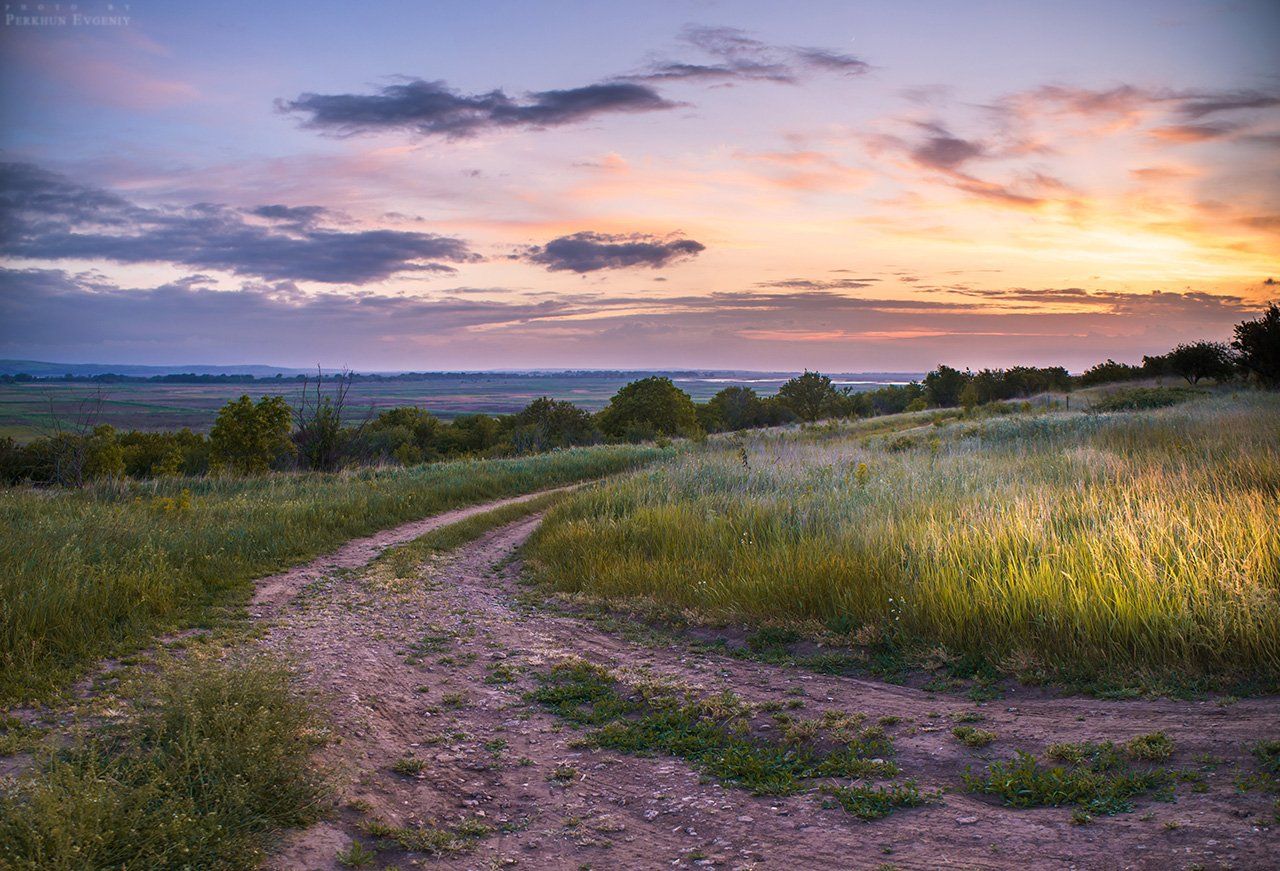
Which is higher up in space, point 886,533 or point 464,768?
point 886,533

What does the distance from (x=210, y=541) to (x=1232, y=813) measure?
464 inches

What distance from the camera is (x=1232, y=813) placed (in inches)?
148

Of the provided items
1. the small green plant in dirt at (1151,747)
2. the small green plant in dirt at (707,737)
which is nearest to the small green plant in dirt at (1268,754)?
the small green plant in dirt at (1151,747)

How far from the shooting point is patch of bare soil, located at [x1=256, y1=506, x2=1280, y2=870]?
3822 mm

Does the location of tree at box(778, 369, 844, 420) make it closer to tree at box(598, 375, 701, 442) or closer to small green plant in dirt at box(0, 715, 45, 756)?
tree at box(598, 375, 701, 442)

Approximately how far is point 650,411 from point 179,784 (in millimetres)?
56002

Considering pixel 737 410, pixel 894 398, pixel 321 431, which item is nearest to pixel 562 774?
pixel 321 431

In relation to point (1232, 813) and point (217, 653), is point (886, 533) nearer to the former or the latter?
point (1232, 813)

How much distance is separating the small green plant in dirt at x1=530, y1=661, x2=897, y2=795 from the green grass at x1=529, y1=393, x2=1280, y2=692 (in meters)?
1.93

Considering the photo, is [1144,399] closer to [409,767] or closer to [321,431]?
[321,431]

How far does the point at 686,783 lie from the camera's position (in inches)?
198

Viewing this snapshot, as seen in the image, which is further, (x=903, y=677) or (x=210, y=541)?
(x=210, y=541)

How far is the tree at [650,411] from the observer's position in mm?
59625

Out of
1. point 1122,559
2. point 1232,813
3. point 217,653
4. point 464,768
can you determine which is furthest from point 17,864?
point 1122,559
